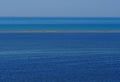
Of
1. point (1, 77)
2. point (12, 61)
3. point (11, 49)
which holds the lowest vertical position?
point (11, 49)

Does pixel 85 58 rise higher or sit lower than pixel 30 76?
lower

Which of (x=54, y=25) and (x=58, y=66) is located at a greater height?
(x=58, y=66)

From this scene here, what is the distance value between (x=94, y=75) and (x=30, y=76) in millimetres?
1559

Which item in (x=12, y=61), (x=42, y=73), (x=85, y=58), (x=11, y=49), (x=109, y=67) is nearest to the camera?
(x=42, y=73)

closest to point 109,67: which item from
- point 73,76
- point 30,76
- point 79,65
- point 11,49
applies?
point 79,65

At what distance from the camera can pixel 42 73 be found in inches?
417

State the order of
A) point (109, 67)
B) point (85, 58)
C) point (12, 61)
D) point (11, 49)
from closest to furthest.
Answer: point (109, 67) < point (12, 61) < point (85, 58) < point (11, 49)

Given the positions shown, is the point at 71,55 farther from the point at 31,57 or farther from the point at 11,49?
the point at 11,49

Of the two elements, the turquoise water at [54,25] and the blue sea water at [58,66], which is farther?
the turquoise water at [54,25]

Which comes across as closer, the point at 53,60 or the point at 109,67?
the point at 109,67

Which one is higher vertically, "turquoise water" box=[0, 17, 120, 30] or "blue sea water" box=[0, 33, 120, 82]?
"blue sea water" box=[0, 33, 120, 82]

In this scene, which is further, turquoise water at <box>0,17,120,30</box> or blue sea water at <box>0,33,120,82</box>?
turquoise water at <box>0,17,120,30</box>

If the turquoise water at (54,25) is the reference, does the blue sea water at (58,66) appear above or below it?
above

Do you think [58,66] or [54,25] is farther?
[54,25]
